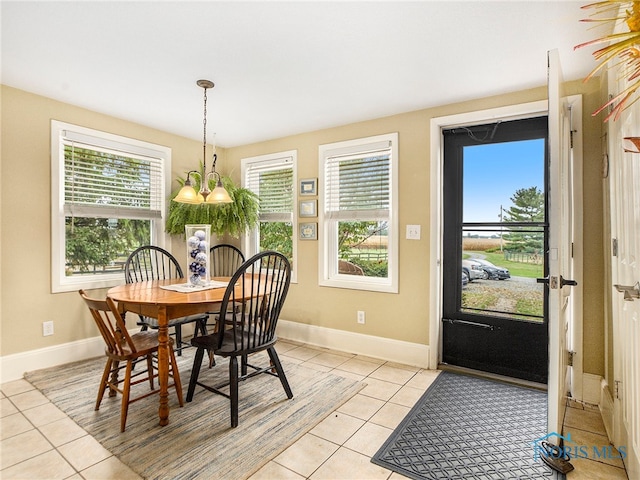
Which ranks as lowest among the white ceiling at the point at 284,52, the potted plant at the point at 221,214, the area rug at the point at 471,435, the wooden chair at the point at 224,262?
the area rug at the point at 471,435

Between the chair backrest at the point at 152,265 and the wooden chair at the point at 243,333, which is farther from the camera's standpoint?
the chair backrest at the point at 152,265

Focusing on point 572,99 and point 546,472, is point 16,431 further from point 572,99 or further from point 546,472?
point 572,99

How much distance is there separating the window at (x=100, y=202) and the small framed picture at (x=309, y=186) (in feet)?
5.04

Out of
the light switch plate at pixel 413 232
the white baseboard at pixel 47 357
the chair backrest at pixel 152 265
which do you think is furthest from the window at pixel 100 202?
the light switch plate at pixel 413 232

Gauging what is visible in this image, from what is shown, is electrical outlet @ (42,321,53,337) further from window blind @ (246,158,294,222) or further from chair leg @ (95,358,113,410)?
window blind @ (246,158,294,222)

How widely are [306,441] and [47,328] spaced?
2.55m

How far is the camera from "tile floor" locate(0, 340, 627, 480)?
182 cm

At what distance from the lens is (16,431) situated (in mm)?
2162

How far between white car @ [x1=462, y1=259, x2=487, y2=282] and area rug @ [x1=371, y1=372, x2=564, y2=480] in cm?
89

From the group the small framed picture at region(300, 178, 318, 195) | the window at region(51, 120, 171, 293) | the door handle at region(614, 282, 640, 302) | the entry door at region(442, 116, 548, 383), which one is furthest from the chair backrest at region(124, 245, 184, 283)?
the door handle at region(614, 282, 640, 302)

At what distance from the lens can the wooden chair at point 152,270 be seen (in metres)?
3.17

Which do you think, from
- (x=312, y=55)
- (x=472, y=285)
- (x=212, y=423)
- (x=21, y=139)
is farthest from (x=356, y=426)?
(x=21, y=139)

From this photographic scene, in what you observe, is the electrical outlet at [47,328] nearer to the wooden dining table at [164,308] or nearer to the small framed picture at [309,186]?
the wooden dining table at [164,308]

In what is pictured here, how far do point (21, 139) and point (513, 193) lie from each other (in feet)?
13.6
